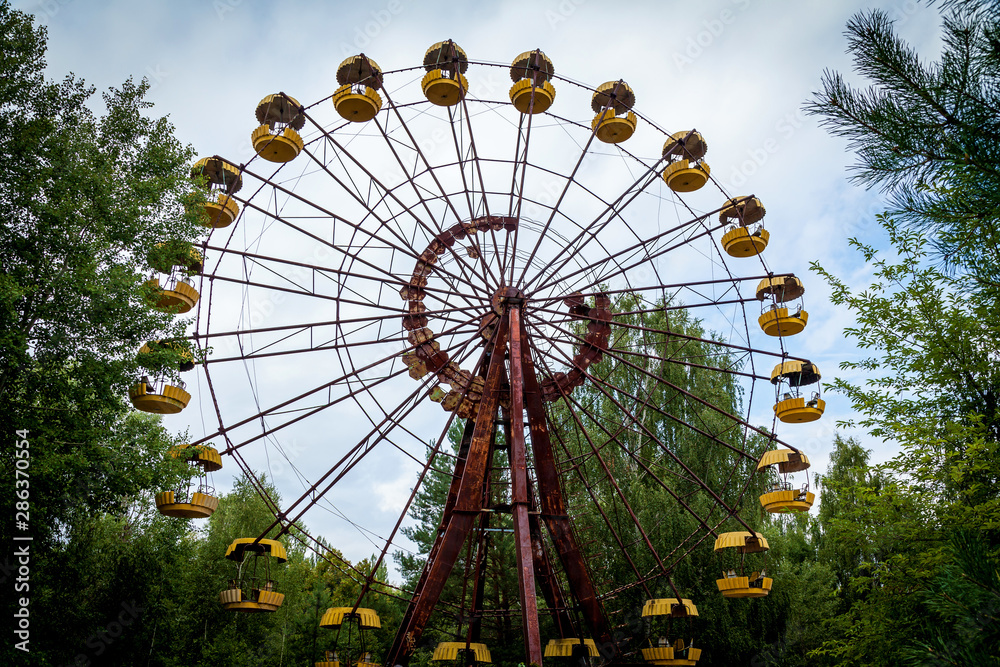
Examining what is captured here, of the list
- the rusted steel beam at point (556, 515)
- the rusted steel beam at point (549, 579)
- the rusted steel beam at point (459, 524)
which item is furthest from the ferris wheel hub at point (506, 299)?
the rusted steel beam at point (549, 579)

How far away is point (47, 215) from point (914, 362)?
15039 mm

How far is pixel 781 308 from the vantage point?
16703 mm

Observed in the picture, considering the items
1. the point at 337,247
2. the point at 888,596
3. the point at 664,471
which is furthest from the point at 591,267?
the point at 664,471

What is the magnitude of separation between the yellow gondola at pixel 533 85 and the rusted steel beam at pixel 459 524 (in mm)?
6493

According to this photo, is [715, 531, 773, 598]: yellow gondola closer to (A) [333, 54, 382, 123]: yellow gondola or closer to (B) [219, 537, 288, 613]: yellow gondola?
(B) [219, 537, 288, 613]: yellow gondola

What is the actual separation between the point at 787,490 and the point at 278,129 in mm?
13893

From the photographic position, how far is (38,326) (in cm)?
1147

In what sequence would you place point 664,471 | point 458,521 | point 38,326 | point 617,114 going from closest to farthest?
point 38,326 → point 458,521 → point 617,114 → point 664,471

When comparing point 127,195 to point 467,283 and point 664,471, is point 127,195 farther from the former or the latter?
point 664,471

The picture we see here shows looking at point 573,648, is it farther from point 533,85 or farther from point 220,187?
point 220,187

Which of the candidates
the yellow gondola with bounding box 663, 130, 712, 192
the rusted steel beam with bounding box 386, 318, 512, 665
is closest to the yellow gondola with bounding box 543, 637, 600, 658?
the rusted steel beam with bounding box 386, 318, 512, 665

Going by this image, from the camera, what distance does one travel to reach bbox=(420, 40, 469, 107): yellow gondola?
54.0 feet

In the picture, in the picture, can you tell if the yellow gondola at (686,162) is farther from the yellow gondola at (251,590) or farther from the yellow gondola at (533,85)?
the yellow gondola at (251,590)

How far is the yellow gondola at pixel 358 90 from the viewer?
16109mm
